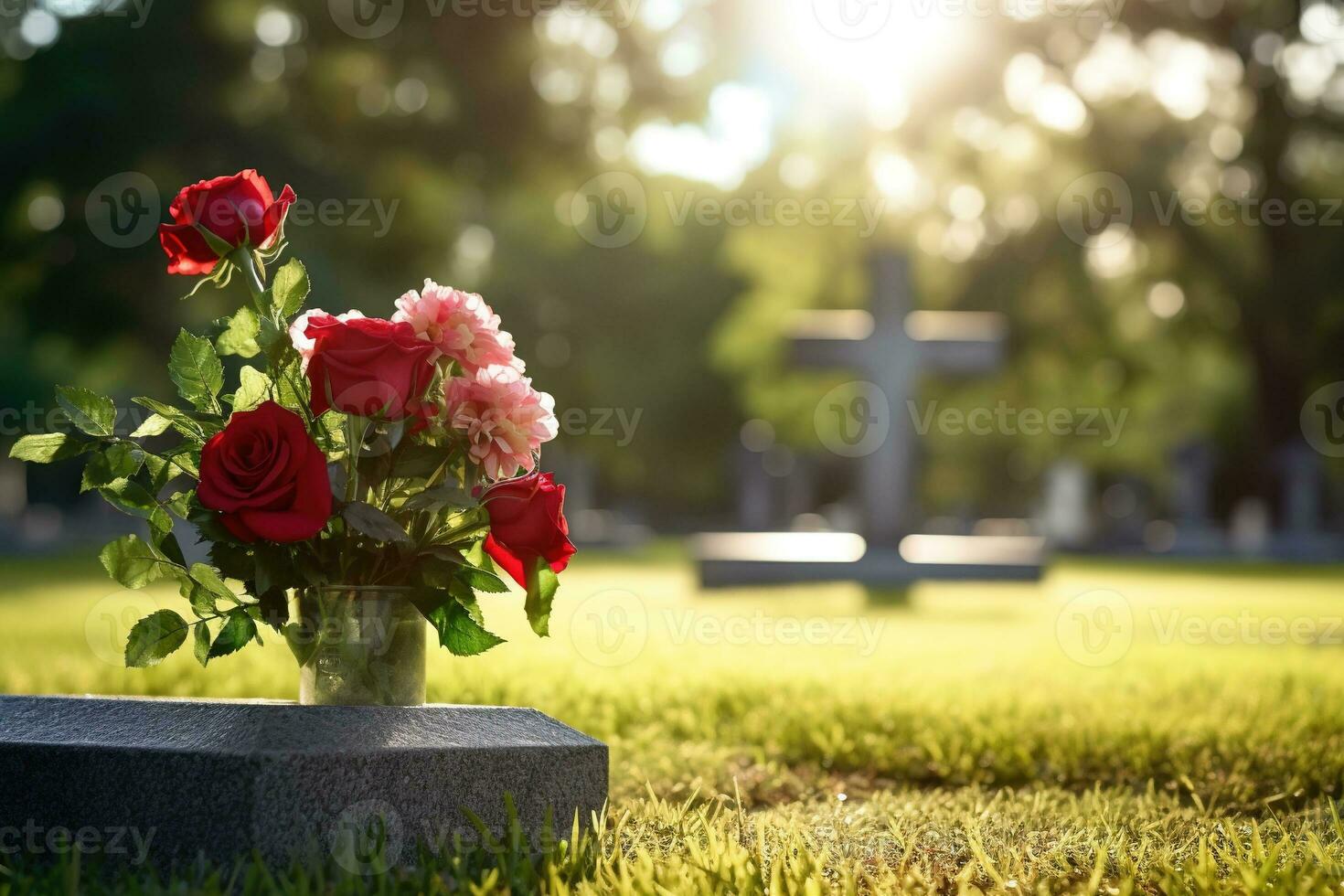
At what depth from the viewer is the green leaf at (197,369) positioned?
306 cm

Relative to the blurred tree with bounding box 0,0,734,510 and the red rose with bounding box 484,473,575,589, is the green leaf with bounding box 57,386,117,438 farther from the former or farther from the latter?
the blurred tree with bounding box 0,0,734,510

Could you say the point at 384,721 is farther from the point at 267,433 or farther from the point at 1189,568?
the point at 1189,568

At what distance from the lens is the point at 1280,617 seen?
10.4m

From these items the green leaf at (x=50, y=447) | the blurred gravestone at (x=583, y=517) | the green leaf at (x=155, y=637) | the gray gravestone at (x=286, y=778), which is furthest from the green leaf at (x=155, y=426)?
the blurred gravestone at (x=583, y=517)

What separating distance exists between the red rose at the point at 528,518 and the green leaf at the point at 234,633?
595 millimetres

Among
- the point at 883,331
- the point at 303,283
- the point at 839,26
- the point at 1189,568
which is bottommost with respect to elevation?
the point at 1189,568

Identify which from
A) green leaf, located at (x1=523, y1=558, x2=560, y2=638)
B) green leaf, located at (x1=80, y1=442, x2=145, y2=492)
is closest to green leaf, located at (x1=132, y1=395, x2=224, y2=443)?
green leaf, located at (x1=80, y1=442, x2=145, y2=492)

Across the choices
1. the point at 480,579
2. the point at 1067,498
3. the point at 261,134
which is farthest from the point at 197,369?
the point at 1067,498

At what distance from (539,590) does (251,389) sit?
0.84m

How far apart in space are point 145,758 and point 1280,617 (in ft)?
32.2

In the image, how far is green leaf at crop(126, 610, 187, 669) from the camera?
293 cm

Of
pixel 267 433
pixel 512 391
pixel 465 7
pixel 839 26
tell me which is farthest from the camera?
pixel 465 7

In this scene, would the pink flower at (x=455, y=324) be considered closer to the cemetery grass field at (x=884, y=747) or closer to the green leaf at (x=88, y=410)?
the green leaf at (x=88, y=410)

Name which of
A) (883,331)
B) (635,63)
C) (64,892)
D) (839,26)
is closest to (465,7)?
(635,63)
